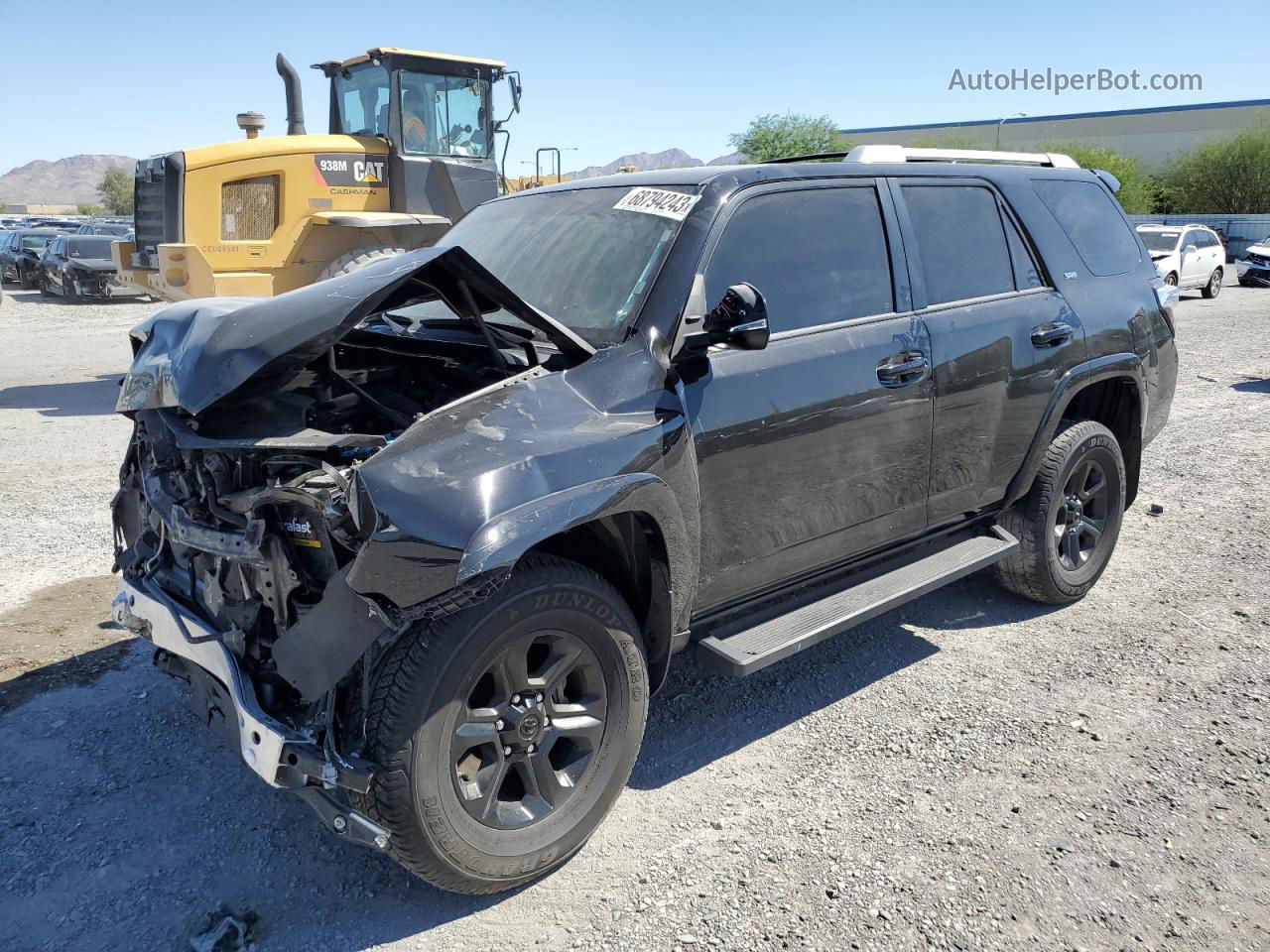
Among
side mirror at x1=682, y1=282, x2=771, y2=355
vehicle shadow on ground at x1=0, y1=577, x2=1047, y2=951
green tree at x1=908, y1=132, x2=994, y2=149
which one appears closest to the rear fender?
vehicle shadow on ground at x1=0, y1=577, x2=1047, y2=951

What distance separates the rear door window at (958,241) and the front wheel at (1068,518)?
0.93m

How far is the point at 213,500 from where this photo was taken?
3008mm

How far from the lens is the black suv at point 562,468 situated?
2639 millimetres

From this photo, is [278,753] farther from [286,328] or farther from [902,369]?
[902,369]

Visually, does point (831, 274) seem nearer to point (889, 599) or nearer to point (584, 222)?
point (584, 222)

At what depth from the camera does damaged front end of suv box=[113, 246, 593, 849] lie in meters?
2.56

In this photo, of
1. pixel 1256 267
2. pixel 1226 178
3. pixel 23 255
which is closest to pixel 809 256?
pixel 1256 267

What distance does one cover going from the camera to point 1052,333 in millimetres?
4570

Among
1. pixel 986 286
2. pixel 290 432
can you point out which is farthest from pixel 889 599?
pixel 290 432

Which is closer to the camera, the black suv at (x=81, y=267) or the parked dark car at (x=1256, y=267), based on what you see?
the black suv at (x=81, y=267)

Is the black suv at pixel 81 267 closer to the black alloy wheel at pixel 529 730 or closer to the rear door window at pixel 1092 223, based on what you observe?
the rear door window at pixel 1092 223

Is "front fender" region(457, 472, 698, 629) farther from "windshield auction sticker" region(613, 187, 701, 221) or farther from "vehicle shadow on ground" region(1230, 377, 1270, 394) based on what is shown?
"vehicle shadow on ground" region(1230, 377, 1270, 394)

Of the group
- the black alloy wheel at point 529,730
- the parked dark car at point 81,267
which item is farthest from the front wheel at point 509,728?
the parked dark car at point 81,267

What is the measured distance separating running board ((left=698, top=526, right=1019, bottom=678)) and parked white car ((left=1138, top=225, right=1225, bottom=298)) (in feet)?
59.0
